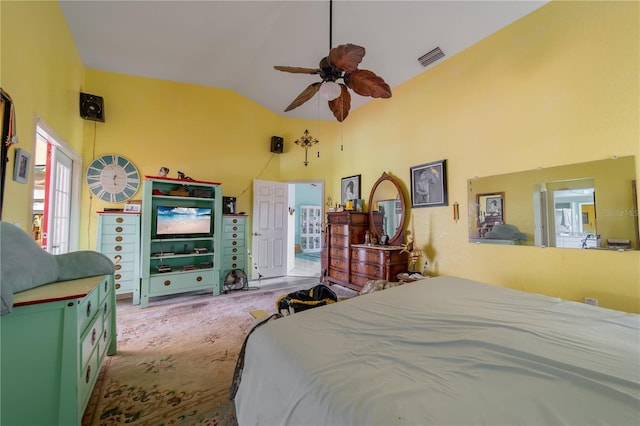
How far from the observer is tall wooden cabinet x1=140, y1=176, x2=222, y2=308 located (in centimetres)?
320

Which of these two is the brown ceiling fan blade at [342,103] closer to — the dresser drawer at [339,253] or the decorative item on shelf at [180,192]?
the dresser drawer at [339,253]

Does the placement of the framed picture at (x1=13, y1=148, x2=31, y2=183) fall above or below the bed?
above

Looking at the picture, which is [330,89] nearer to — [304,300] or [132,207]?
[304,300]

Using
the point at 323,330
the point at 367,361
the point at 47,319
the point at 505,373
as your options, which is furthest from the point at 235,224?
the point at 505,373

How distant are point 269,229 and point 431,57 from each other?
12.2ft

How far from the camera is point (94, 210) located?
137 inches

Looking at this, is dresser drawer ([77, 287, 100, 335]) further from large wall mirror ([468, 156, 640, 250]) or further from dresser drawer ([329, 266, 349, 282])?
large wall mirror ([468, 156, 640, 250])

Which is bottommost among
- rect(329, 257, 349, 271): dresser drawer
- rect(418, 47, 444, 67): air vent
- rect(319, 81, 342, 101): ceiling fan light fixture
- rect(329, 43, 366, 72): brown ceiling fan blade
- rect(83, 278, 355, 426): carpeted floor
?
rect(83, 278, 355, 426): carpeted floor

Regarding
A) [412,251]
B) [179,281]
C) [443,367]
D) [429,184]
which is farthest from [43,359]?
[429,184]

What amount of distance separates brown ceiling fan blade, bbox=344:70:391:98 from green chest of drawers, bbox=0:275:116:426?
7.24 ft

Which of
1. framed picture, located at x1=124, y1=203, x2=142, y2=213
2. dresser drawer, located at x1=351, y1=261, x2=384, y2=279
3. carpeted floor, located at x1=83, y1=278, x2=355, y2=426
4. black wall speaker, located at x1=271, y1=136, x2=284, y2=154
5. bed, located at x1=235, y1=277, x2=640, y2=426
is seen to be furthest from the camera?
black wall speaker, located at x1=271, y1=136, x2=284, y2=154

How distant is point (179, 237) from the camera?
3.50 metres

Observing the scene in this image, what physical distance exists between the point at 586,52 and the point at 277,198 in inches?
170

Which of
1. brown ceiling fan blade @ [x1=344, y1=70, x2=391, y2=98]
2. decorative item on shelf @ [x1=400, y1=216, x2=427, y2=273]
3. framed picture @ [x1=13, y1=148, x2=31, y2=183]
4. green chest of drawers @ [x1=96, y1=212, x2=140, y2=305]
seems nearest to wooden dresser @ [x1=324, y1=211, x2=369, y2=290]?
decorative item on shelf @ [x1=400, y1=216, x2=427, y2=273]
